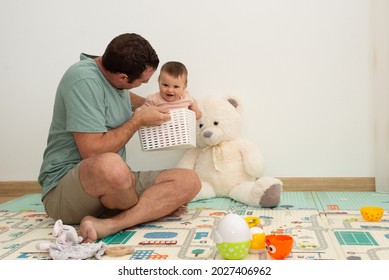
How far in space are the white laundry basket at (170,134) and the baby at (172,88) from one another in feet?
0.40

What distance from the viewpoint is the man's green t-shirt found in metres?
1.52

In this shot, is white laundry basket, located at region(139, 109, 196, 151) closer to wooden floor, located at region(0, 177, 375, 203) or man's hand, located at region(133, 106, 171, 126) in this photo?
man's hand, located at region(133, 106, 171, 126)

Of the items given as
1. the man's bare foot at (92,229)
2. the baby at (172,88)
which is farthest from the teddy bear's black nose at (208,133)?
the man's bare foot at (92,229)

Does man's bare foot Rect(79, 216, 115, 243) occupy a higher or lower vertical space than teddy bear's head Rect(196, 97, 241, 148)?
lower

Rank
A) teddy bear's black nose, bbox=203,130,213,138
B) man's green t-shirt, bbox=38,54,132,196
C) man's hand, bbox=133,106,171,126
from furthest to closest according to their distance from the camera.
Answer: teddy bear's black nose, bbox=203,130,213,138
man's hand, bbox=133,106,171,126
man's green t-shirt, bbox=38,54,132,196

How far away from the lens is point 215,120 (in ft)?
6.81

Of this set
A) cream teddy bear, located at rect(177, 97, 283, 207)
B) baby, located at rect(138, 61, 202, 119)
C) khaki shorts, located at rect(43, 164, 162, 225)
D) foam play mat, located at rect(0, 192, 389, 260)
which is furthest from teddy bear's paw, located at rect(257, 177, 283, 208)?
khaki shorts, located at rect(43, 164, 162, 225)

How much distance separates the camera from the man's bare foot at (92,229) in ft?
4.63

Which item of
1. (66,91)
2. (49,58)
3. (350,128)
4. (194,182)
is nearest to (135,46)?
(66,91)

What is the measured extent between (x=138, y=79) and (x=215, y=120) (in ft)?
1.81

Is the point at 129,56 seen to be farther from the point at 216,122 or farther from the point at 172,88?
the point at 216,122

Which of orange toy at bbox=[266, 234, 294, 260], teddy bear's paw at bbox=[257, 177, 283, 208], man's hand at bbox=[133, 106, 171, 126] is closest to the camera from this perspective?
orange toy at bbox=[266, 234, 294, 260]

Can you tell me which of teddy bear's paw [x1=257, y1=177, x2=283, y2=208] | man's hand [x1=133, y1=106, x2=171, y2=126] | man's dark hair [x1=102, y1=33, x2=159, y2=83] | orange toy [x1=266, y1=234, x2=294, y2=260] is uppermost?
man's dark hair [x1=102, y1=33, x2=159, y2=83]
